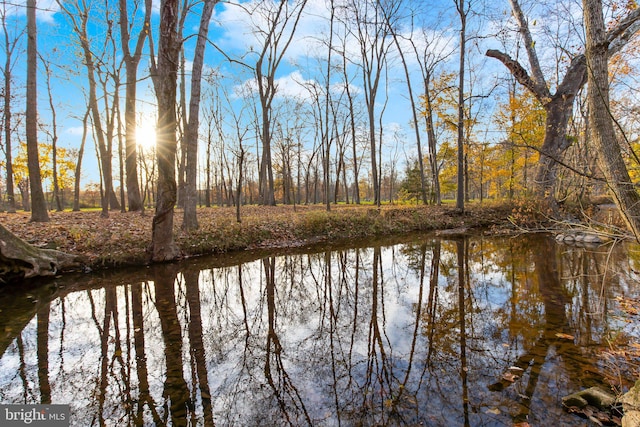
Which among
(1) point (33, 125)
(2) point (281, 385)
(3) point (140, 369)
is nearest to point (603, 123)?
(2) point (281, 385)

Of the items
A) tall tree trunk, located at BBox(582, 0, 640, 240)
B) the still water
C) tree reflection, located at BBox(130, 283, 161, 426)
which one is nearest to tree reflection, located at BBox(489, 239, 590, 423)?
the still water

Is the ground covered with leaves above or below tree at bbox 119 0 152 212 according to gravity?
below

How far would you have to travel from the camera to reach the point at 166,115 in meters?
7.32

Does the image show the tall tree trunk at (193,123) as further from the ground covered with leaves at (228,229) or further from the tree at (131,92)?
the tree at (131,92)

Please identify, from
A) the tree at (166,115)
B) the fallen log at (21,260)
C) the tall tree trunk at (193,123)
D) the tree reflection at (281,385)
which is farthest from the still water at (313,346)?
the tall tree trunk at (193,123)

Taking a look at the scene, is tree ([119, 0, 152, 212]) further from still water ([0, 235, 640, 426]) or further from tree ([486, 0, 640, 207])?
tree ([486, 0, 640, 207])

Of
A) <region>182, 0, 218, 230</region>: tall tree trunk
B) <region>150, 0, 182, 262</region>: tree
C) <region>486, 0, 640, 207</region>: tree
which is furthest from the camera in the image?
<region>486, 0, 640, 207</region>: tree

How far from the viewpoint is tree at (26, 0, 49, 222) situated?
33.2 ft

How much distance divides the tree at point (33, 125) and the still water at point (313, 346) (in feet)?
16.5

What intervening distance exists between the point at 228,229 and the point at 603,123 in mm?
10153

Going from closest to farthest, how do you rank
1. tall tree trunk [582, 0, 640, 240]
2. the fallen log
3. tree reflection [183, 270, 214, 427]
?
1. tree reflection [183, 270, 214, 427]
2. tall tree trunk [582, 0, 640, 240]
3. the fallen log

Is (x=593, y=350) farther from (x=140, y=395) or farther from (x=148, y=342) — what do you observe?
(x=148, y=342)

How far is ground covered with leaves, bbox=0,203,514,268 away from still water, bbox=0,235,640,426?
144 cm

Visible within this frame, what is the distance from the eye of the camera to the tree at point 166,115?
6.92 m
